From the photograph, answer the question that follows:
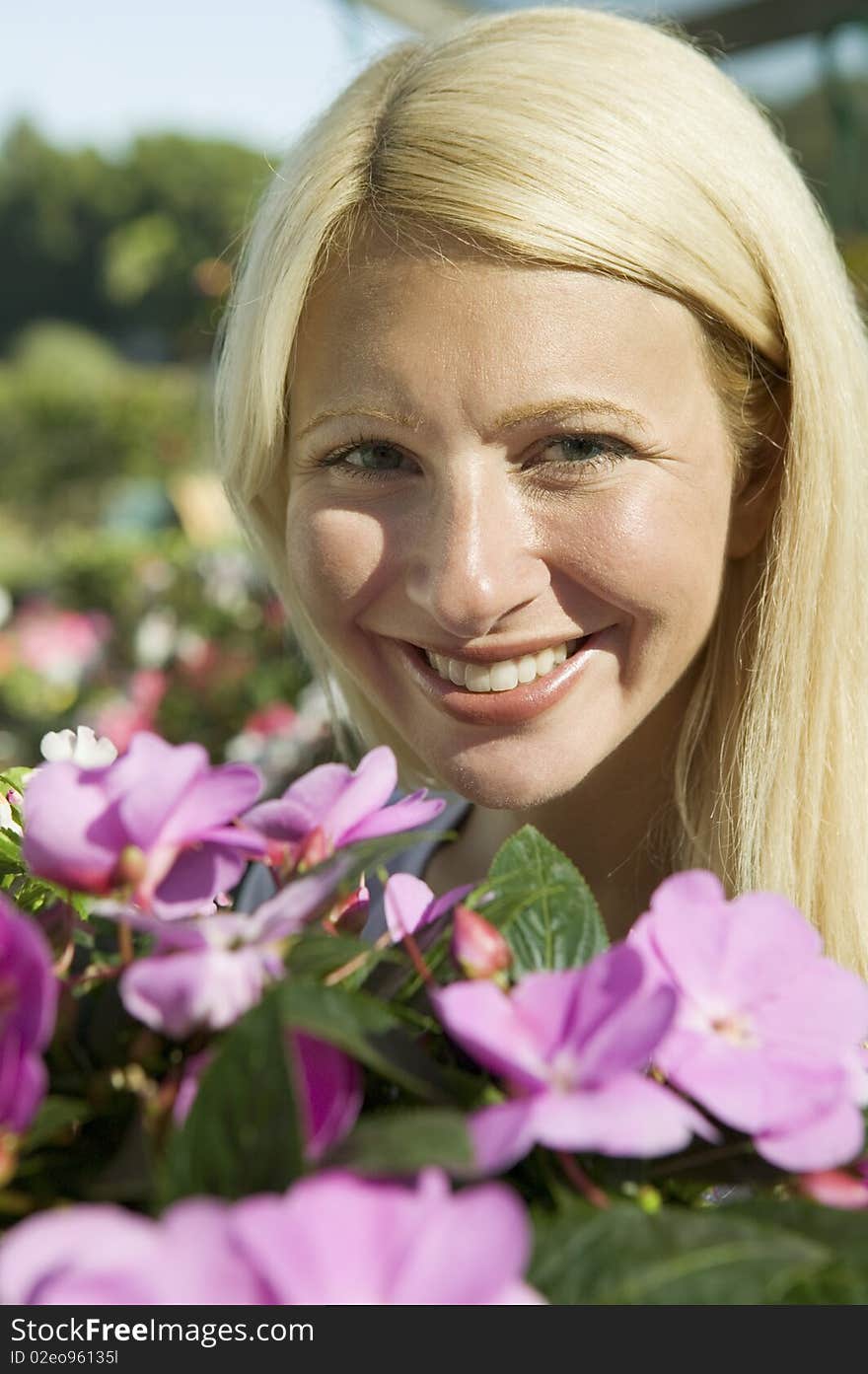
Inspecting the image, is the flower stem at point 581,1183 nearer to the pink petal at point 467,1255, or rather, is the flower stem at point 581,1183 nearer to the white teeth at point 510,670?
the pink petal at point 467,1255

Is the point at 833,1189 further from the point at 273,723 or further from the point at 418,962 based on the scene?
the point at 273,723

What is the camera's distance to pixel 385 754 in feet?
2.15

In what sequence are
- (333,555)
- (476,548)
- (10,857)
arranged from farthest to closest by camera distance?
(333,555), (476,548), (10,857)

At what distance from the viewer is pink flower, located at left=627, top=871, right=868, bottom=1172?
0.49 metres

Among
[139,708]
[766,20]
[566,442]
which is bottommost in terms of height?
[139,708]

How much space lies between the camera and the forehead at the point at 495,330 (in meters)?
1.32

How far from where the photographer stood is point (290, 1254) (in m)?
0.37

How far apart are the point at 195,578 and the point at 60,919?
483 centimetres

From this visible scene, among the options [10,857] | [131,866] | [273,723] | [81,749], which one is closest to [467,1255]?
[131,866]

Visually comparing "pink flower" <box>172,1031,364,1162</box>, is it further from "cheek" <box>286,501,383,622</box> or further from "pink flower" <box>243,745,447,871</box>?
"cheek" <box>286,501,383,622</box>

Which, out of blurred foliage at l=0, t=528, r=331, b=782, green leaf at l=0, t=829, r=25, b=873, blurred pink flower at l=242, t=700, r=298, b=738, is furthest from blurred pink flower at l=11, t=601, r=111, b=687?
green leaf at l=0, t=829, r=25, b=873

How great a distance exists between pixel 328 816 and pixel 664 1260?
0.85 ft

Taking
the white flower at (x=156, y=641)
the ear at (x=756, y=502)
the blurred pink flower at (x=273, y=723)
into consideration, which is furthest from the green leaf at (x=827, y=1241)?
the white flower at (x=156, y=641)

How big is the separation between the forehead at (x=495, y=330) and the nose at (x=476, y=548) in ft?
0.28
